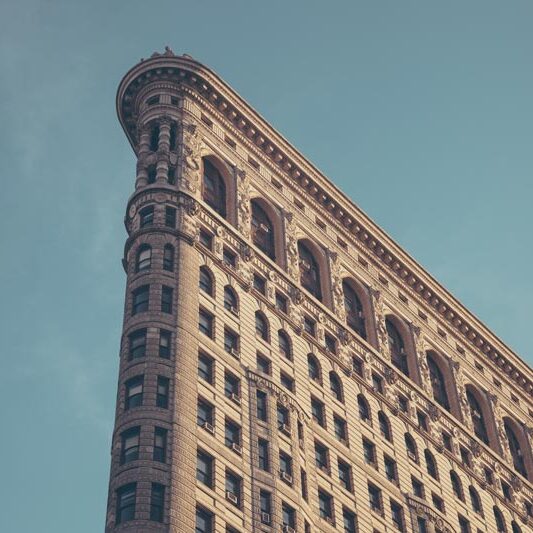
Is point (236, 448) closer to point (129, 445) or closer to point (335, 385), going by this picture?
point (129, 445)

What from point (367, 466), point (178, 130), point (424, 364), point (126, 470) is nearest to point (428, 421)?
point (424, 364)

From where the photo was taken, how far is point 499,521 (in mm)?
102688

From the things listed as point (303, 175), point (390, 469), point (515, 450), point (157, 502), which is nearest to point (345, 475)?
point (390, 469)

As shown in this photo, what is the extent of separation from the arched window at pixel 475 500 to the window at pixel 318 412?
57.1 feet

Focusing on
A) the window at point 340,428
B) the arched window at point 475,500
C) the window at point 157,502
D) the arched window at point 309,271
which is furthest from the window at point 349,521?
the arched window at point 309,271

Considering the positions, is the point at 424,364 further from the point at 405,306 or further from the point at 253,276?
the point at 253,276

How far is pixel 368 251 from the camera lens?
113625 mm

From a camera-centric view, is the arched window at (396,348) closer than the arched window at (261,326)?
No

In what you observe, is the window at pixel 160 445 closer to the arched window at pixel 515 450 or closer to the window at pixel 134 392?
the window at pixel 134 392

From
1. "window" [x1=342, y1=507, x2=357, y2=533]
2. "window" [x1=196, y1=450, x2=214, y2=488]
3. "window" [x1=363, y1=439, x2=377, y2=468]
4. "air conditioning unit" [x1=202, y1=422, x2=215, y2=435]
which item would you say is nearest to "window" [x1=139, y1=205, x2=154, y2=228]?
"air conditioning unit" [x1=202, y1=422, x2=215, y2=435]

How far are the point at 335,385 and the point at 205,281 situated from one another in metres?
13.0

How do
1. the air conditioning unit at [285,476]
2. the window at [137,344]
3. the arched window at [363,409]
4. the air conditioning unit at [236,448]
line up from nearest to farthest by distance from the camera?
the air conditioning unit at [236,448] < the air conditioning unit at [285,476] < the window at [137,344] < the arched window at [363,409]

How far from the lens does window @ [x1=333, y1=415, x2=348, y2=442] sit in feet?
295

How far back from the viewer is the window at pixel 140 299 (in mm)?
83375
